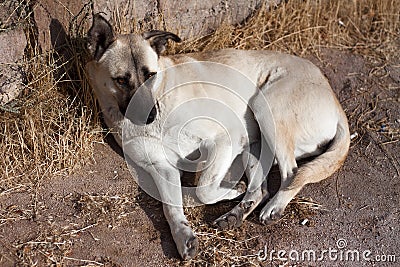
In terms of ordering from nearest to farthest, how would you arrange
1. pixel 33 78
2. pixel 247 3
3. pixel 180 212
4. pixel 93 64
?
1. pixel 180 212
2. pixel 93 64
3. pixel 33 78
4. pixel 247 3

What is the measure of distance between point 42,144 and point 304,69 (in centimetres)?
193

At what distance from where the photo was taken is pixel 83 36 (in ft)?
14.1

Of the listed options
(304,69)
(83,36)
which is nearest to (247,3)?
(304,69)

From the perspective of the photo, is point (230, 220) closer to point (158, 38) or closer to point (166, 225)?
point (166, 225)

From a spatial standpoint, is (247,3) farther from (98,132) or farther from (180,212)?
(180,212)

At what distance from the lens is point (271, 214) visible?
12.2 feet

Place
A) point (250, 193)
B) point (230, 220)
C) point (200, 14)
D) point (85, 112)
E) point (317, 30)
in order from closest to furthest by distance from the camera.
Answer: point (230, 220), point (250, 193), point (85, 112), point (200, 14), point (317, 30)

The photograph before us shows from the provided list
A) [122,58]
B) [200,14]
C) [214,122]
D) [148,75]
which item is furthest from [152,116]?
[200,14]

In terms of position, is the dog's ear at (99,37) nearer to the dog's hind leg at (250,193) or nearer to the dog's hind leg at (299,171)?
the dog's hind leg at (250,193)

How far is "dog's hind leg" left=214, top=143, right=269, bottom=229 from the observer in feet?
12.0

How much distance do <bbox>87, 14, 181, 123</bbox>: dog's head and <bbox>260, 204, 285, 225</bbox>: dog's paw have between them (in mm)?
1032

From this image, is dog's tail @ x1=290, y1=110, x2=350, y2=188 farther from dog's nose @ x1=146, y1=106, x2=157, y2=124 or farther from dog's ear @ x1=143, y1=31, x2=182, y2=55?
dog's ear @ x1=143, y1=31, x2=182, y2=55

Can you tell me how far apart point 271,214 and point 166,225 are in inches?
26.2

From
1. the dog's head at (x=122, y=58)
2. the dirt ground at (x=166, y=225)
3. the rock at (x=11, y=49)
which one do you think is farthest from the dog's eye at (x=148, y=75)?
the rock at (x=11, y=49)
